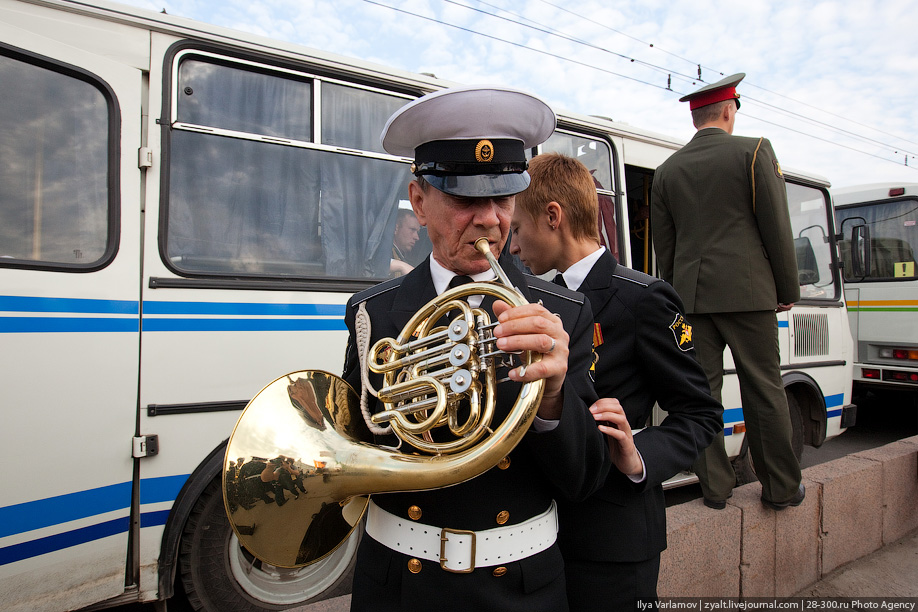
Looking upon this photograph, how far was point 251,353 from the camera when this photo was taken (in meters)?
2.52

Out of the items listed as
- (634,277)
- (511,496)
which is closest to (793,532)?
(634,277)

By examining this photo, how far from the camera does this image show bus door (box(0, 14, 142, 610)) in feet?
6.64

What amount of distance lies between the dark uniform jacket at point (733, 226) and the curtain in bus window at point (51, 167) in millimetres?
2660

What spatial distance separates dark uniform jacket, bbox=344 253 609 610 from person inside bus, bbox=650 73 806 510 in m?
1.70

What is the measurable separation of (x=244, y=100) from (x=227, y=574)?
7.20 ft

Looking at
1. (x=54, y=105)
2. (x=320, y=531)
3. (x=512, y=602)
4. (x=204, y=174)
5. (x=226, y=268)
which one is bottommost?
(x=512, y=602)

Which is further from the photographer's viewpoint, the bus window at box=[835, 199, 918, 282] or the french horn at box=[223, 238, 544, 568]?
the bus window at box=[835, 199, 918, 282]

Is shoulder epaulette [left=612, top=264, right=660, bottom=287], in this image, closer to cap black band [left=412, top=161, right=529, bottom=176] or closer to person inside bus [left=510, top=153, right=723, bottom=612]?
person inside bus [left=510, top=153, right=723, bottom=612]

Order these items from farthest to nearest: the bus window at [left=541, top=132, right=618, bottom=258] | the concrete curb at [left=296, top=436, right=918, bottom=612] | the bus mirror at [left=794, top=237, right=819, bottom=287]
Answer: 1. the bus mirror at [left=794, top=237, right=819, bottom=287]
2. the bus window at [left=541, top=132, right=618, bottom=258]
3. the concrete curb at [left=296, top=436, right=918, bottom=612]

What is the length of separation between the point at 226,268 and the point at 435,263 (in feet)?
5.16

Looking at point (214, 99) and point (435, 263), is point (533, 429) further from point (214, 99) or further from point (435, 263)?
point (214, 99)

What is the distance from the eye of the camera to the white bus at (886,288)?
659 cm

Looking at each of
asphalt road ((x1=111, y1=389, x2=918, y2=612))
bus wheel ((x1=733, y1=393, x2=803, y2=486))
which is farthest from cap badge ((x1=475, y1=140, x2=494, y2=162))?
asphalt road ((x1=111, y1=389, x2=918, y2=612))

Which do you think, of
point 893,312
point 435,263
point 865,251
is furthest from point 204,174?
point 893,312
